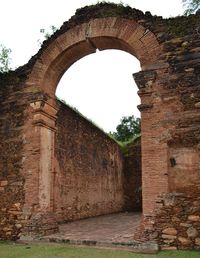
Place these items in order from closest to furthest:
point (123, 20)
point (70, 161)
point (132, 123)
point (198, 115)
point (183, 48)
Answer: point (198, 115) < point (183, 48) < point (123, 20) < point (70, 161) < point (132, 123)

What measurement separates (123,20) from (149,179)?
3.68m

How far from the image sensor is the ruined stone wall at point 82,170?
37.8ft

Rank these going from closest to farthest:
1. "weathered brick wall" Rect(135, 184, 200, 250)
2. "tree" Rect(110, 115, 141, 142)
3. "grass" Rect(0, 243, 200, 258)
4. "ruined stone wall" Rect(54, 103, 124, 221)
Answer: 1. "grass" Rect(0, 243, 200, 258)
2. "weathered brick wall" Rect(135, 184, 200, 250)
3. "ruined stone wall" Rect(54, 103, 124, 221)
4. "tree" Rect(110, 115, 141, 142)

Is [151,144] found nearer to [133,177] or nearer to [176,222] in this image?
[176,222]

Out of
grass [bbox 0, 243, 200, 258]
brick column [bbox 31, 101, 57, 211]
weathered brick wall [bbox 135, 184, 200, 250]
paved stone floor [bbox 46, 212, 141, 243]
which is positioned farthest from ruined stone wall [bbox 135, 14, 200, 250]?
brick column [bbox 31, 101, 57, 211]

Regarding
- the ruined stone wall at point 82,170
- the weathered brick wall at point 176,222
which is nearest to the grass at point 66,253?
the weathered brick wall at point 176,222

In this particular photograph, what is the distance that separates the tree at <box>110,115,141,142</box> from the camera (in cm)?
3272

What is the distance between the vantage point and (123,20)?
291 inches

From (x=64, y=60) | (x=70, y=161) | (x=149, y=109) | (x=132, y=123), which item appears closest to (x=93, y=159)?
(x=70, y=161)

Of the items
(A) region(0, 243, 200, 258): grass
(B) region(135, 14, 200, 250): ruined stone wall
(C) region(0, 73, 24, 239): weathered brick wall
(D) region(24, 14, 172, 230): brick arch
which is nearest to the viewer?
(A) region(0, 243, 200, 258): grass

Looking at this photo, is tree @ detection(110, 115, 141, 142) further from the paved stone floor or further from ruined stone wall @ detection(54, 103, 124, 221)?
the paved stone floor

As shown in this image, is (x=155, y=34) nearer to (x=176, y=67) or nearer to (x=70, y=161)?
(x=176, y=67)

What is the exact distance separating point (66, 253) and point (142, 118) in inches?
119

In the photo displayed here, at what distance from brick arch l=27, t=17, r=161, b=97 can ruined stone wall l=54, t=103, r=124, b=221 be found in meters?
3.43
